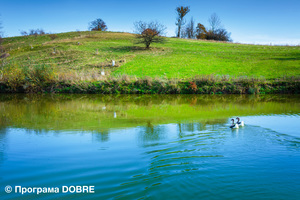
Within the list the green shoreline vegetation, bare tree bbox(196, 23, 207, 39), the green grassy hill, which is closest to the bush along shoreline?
the green shoreline vegetation

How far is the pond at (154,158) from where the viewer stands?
4930 millimetres

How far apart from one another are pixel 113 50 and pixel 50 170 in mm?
37570

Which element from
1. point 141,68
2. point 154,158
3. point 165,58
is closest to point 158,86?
point 141,68

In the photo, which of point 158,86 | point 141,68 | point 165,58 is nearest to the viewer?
point 158,86

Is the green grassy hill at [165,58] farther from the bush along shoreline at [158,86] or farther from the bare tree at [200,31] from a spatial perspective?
the bare tree at [200,31]

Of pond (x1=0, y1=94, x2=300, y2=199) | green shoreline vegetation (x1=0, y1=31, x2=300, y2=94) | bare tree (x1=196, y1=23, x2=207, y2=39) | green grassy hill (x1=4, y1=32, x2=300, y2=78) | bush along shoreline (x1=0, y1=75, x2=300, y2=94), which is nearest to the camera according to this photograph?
pond (x1=0, y1=94, x2=300, y2=199)

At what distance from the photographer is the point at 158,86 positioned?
2308cm

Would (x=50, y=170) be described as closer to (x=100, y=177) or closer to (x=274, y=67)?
(x=100, y=177)

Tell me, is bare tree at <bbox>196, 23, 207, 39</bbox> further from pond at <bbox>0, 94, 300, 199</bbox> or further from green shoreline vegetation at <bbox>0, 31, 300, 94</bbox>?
pond at <bbox>0, 94, 300, 199</bbox>

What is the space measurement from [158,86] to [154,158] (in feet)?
55.5

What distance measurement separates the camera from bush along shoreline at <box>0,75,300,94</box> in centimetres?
2238

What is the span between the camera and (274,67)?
30016 millimetres

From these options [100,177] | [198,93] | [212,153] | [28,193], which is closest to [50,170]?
[28,193]

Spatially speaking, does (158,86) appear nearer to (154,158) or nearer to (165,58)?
(165,58)
